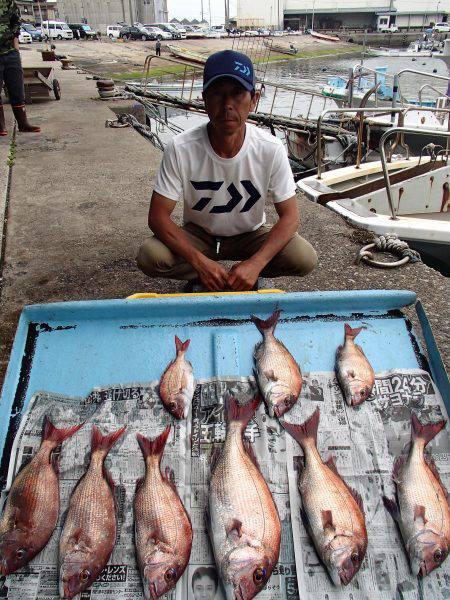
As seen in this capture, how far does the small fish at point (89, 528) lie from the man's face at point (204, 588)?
290 mm

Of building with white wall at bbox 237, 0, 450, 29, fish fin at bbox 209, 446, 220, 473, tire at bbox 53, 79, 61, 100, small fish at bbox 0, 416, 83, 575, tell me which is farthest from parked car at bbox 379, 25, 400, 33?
small fish at bbox 0, 416, 83, 575

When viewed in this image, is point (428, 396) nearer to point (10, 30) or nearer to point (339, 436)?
point (339, 436)

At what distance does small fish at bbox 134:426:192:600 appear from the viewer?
1.35 m

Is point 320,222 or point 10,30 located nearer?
point 320,222

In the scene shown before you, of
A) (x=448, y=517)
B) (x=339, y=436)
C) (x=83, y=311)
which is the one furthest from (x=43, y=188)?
(x=448, y=517)

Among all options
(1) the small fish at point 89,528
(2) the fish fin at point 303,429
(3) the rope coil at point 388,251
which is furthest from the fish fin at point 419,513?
(3) the rope coil at point 388,251

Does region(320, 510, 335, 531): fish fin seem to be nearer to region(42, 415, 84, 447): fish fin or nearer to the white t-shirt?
region(42, 415, 84, 447): fish fin

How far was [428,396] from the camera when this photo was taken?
1.73 meters

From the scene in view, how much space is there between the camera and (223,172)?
2.68m

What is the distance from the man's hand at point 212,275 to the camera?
2.50 meters

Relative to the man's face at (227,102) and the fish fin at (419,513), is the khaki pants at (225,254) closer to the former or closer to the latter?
the man's face at (227,102)

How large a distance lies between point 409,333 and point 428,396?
0.30m

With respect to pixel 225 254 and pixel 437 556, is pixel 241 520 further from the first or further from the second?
pixel 225 254

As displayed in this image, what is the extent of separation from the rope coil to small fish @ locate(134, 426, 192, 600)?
115 inches
